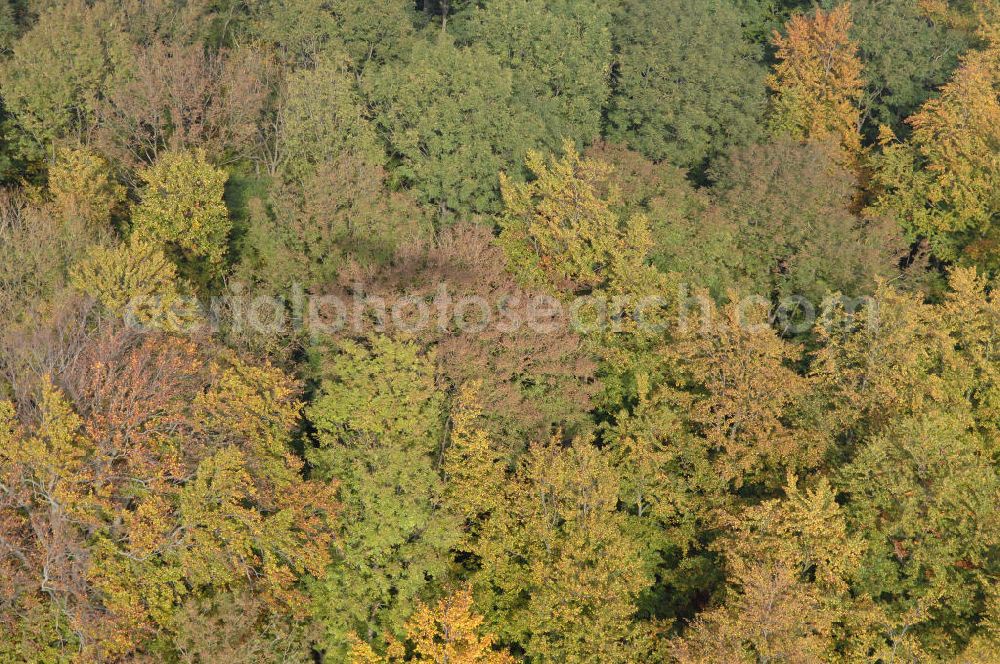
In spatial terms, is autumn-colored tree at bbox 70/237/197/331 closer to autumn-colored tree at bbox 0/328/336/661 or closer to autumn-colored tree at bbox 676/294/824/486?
autumn-colored tree at bbox 0/328/336/661

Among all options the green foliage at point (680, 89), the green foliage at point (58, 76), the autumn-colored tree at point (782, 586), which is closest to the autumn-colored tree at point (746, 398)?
the autumn-colored tree at point (782, 586)

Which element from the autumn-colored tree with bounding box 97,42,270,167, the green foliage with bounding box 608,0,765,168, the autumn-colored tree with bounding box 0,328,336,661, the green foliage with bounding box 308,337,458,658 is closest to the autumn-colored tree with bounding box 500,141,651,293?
the green foliage with bounding box 608,0,765,168

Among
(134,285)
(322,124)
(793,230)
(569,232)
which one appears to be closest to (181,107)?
(322,124)

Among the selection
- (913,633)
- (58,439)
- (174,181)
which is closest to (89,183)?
(174,181)

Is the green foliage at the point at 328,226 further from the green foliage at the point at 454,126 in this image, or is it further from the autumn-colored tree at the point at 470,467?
the autumn-colored tree at the point at 470,467

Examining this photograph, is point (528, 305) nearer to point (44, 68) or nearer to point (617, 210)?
point (617, 210)

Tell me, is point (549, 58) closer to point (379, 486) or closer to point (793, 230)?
point (793, 230)
